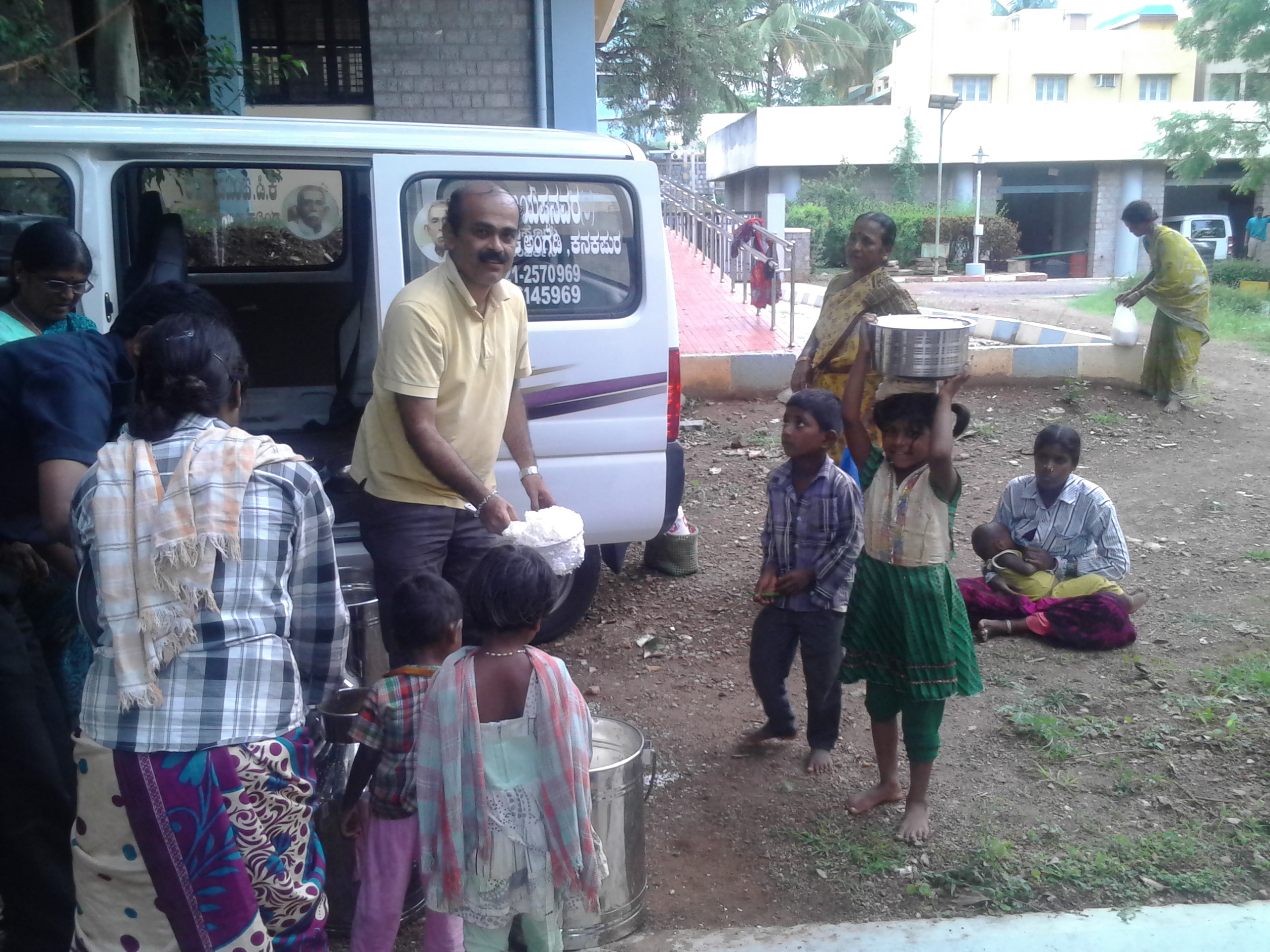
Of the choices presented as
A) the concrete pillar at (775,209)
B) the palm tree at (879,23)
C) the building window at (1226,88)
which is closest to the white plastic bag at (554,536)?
the building window at (1226,88)

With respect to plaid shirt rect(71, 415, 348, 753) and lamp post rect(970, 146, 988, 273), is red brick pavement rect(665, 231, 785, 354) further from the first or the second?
lamp post rect(970, 146, 988, 273)

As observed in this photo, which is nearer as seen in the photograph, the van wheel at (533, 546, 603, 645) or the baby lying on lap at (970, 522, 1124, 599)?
the van wheel at (533, 546, 603, 645)

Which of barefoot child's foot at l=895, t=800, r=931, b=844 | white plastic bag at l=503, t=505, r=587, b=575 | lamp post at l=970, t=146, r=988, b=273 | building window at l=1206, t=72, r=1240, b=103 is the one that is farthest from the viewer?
lamp post at l=970, t=146, r=988, b=273

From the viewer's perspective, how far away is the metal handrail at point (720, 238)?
1262 centimetres

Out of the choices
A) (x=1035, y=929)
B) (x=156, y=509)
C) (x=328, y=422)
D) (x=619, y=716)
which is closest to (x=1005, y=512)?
(x=619, y=716)

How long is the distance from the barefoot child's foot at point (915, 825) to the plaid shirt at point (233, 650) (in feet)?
6.32

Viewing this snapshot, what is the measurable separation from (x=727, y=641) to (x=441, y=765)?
8.90ft

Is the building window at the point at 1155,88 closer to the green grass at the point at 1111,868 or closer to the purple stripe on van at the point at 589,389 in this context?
the purple stripe on van at the point at 589,389

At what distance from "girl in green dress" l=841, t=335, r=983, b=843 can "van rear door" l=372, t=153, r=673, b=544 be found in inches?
43.1

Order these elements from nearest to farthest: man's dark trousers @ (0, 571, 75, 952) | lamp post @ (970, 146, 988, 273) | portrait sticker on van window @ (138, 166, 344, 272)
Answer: man's dark trousers @ (0, 571, 75, 952), portrait sticker on van window @ (138, 166, 344, 272), lamp post @ (970, 146, 988, 273)

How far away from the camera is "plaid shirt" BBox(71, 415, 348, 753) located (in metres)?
1.84

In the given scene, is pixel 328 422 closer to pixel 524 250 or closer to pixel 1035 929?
pixel 524 250

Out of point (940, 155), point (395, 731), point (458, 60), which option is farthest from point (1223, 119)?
point (395, 731)

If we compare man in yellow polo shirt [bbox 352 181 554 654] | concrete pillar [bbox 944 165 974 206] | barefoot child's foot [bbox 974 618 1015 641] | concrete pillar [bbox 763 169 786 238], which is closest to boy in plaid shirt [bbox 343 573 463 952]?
man in yellow polo shirt [bbox 352 181 554 654]
